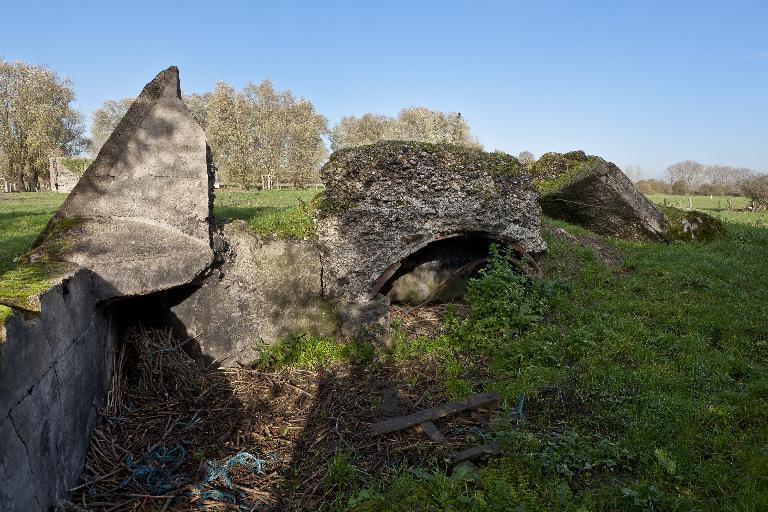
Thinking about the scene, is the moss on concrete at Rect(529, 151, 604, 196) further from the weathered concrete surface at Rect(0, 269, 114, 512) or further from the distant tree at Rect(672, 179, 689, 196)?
the distant tree at Rect(672, 179, 689, 196)

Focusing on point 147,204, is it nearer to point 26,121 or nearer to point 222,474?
point 222,474

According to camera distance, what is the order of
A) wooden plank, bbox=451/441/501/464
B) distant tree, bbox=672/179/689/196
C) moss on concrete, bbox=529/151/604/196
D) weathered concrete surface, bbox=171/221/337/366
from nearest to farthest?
wooden plank, bbox=451/441/501/464
weathered concrete surface, bbox=171/221/337/366
moss on concrete, bbox=529/151/604/196
distant tree, bbox=672/179/689/196

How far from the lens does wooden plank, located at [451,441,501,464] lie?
14.5 ft

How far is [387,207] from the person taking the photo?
7.09 m

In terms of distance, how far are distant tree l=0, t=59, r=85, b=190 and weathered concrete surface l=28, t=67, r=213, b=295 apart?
3900 centimetres

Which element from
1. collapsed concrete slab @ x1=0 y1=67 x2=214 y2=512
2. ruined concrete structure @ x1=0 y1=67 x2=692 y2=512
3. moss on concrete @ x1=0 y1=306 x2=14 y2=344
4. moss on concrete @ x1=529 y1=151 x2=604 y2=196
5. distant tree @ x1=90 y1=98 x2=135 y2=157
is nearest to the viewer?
moss on concrete @ x1=0 y1=306 x2=14 y2=344

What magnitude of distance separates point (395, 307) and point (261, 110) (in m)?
32.2

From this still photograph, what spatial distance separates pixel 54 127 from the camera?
37.9 metres

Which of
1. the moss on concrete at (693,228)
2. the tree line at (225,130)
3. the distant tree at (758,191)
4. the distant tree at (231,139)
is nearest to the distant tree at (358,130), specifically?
the tree line at (225,130)

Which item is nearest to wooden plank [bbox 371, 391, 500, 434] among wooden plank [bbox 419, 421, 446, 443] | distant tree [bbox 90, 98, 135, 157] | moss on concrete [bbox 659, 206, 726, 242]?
wooden plank [bbox 419, 421, 446, 443]

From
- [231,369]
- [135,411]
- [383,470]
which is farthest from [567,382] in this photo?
[135,411]

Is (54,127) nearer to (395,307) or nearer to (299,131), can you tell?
(299,131)

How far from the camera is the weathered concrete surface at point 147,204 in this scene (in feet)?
16.8

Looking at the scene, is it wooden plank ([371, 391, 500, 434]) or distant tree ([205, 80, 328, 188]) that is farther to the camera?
distant tree ([205, 80, 328, 188])
